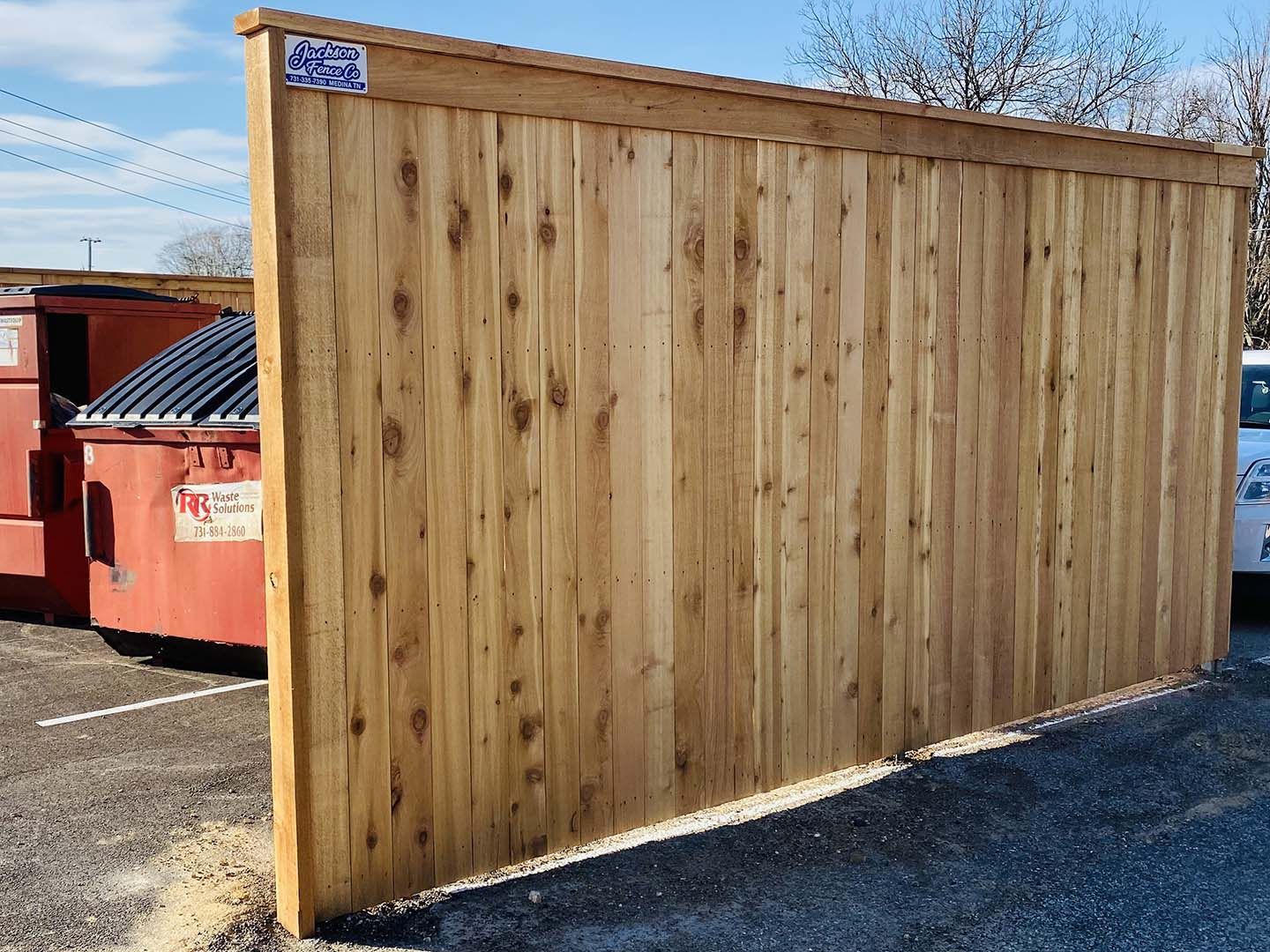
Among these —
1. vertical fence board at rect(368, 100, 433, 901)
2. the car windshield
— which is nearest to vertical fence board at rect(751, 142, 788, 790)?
vertical fence board at rect(368, 100, 433, 901)

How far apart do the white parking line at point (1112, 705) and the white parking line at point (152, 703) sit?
3.79 metres

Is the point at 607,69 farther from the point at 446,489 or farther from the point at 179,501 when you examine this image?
the point at 179,501

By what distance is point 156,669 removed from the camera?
23.4 feet

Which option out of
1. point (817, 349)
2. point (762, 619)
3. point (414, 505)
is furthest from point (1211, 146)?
point (414, 505)

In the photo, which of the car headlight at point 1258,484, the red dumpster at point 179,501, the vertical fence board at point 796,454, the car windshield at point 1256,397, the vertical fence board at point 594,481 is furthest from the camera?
the car windshield at point 1256,397

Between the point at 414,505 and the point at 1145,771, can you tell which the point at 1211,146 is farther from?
the point at 414,505

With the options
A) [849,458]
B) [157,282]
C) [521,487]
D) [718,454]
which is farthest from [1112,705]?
[157,282]

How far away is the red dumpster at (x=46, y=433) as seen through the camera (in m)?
7.86

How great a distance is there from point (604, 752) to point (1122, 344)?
3.42 m

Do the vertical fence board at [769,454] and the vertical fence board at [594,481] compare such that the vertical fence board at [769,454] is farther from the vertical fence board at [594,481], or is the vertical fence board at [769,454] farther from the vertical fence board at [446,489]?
the vertical fence board at [446,489]

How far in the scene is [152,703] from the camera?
6.41m

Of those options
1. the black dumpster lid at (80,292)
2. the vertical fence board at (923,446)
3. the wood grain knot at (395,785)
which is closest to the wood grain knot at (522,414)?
the wood grain knot at (395,785)

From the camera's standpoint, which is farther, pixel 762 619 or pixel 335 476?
pixel 762 619

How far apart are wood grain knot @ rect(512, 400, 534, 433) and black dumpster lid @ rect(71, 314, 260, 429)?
2.58 metres
